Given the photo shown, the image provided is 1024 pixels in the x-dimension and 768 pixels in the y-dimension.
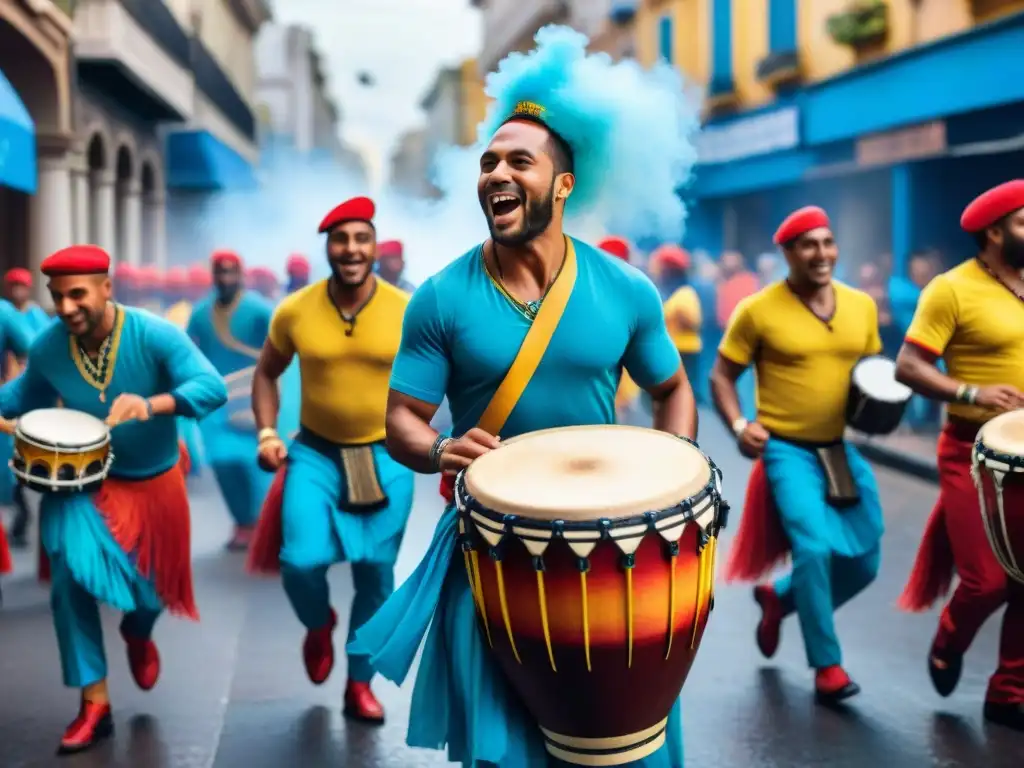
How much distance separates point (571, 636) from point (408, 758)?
2.14 m

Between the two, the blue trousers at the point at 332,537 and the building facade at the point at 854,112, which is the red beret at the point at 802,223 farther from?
the building facade at the point at 854,112

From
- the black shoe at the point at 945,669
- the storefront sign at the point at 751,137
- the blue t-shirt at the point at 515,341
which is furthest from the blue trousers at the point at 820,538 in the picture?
the storefront sign at the point at 751,137

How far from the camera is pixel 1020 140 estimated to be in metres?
15.4

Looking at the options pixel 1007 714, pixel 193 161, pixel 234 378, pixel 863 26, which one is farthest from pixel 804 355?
pixel 193 161

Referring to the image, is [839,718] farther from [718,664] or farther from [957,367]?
[957,367]

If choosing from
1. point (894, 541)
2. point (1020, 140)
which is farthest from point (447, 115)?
point (894, 541)

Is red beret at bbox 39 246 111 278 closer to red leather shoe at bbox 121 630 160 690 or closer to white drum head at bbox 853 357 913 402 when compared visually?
red leather shoe at bbox 121 630 160 690

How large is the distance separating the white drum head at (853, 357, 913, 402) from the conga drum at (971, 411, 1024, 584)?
1044 millimetres

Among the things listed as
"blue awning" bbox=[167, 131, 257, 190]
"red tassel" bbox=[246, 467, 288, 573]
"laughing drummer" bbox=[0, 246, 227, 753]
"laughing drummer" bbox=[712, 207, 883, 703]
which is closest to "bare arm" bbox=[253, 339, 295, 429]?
"red tassel" bbox=[246, 467, 288, 573]

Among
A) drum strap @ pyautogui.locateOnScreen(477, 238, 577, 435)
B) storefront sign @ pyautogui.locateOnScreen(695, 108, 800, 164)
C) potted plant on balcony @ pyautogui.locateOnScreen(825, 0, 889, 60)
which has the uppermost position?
potted plant on balcony @ pyautogui.locateOnScreen(825, 0, 889, 60)

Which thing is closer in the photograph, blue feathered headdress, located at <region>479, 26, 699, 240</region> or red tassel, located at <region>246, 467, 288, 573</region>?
blue feathered headdress, located at <region>479, 26, 699, 240</region>

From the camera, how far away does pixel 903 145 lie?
18.4 m

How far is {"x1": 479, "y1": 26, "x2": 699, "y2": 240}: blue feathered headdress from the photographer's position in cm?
362

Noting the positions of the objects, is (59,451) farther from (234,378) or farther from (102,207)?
(102,207)
